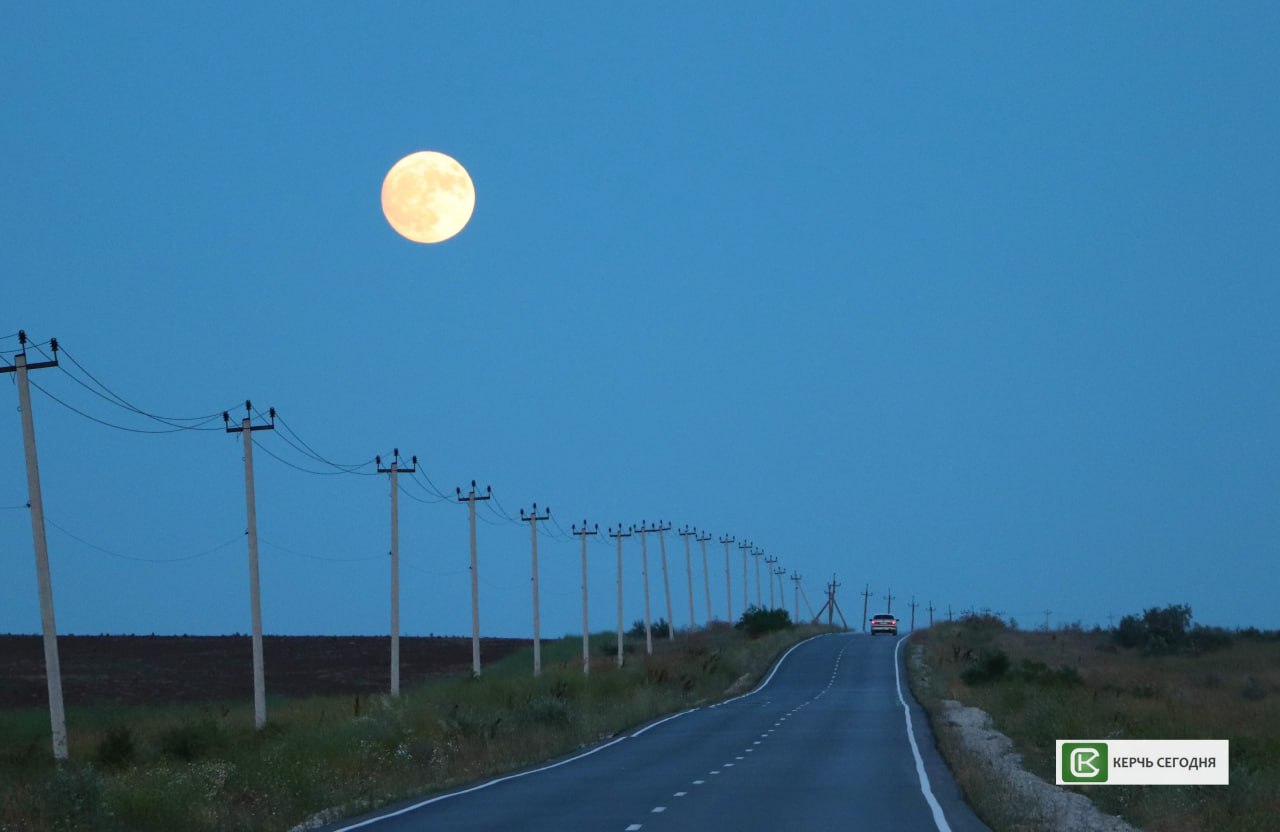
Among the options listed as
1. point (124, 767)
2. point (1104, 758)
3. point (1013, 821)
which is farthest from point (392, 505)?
point (1013, 821)

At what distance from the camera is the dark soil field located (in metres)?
65.6

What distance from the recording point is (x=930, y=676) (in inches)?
2793

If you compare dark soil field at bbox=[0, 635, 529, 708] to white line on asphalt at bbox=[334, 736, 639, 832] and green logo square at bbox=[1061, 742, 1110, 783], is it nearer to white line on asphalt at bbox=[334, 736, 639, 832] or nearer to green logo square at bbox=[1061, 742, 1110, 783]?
white line on asphalt at bbox=[334, 736, 639, 832]

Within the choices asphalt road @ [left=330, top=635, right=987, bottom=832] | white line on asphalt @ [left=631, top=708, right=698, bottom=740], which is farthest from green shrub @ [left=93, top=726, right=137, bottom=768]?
white line on asphalt @ [left=631, top=708, right=698, bottom=740]

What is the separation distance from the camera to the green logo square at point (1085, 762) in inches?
990

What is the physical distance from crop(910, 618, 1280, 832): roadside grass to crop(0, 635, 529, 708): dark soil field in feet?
90.3

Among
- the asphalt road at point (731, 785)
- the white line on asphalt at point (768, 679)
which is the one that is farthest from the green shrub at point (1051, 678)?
the white line on asphalt at point (768, 679)

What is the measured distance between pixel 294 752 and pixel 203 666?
198ft

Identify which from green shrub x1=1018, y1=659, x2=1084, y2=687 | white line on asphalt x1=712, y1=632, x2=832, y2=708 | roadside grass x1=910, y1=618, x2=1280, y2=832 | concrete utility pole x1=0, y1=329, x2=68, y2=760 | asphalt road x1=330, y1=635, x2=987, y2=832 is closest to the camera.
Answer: roadside grass x1=910, y1=618, x2=1280, y2=832

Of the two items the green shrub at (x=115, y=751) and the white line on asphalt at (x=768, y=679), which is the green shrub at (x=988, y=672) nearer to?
the white line on asphalt at (x=768, y=679)

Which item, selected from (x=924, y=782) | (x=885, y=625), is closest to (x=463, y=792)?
(x=924, y=782)

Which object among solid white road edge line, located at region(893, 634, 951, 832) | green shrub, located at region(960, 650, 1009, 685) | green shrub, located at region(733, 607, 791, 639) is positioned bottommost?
green shrub, located at region(733, 607, 791, 639)

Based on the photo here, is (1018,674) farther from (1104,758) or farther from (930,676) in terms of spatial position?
(1104,758)

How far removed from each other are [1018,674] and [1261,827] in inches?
1818
